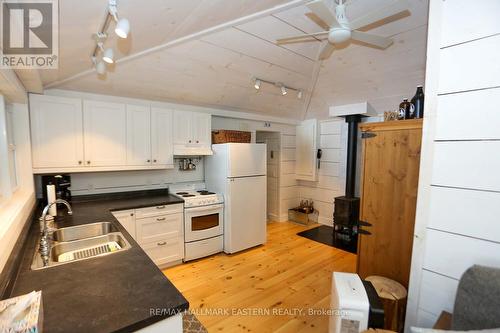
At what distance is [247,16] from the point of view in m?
2.06

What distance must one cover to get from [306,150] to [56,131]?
4206 mm

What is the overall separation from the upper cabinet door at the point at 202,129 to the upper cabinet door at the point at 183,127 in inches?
2.7

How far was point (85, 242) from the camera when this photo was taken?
1950mm

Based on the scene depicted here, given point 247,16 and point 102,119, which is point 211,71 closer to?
point 247,16

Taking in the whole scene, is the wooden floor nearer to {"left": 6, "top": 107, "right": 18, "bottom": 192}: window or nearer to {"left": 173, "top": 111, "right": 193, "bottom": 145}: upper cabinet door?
{"left": 173, "top": 111, "right": 193, "bottom": 145}: upper cabinet door

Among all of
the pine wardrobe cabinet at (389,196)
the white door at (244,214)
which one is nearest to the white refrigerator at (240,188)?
the white door at (244,214)

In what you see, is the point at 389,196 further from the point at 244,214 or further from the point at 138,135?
the point at 138,135

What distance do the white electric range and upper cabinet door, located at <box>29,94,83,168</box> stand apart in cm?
140

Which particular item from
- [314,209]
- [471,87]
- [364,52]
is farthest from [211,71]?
[314,209]

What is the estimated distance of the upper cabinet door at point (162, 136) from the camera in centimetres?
326

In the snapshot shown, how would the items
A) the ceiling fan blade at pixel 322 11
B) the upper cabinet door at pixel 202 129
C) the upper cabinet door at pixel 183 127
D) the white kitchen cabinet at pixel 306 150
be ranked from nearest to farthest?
1. the ceiling fan blade at pixel 322 11
2. the upper cabinet door at pixel 183 127
3. the upper cabinet door at pixel 202 129
4. the white kitchen cabinet at pixel 306 150

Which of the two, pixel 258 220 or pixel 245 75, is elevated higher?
pixel 245 75

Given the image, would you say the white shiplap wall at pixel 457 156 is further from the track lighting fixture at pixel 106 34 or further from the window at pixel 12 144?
the window at pixel 12 144

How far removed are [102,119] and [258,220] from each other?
2629 mm
